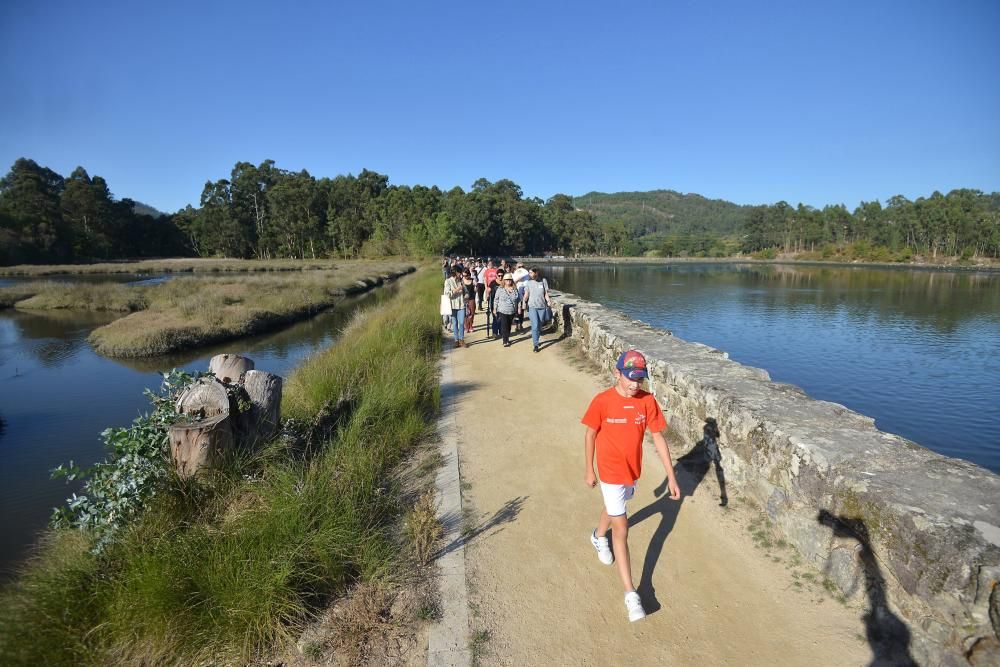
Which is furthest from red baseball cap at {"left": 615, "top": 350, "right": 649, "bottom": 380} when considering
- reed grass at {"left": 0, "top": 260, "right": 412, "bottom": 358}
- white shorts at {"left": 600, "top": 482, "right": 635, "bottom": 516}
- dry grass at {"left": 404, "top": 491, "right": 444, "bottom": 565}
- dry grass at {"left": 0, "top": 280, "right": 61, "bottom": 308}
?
dry grass at {"left": 0, "top": 280, "right": 61, "bottom": 308}

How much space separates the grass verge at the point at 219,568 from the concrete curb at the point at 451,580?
1.05 feet

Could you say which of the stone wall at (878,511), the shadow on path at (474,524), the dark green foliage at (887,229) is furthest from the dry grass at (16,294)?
the dark green foliage at (887,229)

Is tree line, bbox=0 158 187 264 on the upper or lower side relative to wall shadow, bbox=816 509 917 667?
upper

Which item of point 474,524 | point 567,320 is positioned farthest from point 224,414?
point 567,320

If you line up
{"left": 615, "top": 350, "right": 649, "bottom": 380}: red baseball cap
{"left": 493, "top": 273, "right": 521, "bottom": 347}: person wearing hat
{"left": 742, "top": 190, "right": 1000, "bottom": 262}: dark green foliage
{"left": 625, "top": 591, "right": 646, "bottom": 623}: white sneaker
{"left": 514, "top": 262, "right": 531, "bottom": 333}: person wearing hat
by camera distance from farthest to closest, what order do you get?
1. {"left": 742, "top": 190, "right": 1000, "bottom": 262}: dark green foliage
2. {"left": 514, "top": 262, "right": 531, "bottom": 333}: person wearing hat
3. {"left": 493, "top": 273, "right": 521, "bottom": 347}: person wearing hat
4. {"left": 615, "top": 350, "right": 649, "bottom": 380}: red baseball cap
5. {"left": 625, "top": 591, "right": 646, "bottom": 623}: white sneaker

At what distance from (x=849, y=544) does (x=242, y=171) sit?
86.1 metres

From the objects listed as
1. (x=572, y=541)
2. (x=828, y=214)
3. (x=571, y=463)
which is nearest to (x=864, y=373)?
(x=571, y=463)

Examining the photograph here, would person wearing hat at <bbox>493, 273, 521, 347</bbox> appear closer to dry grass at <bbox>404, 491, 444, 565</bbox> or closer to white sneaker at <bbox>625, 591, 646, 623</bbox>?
dry grass at <bbox>404, 491, 444, 565</bbox>

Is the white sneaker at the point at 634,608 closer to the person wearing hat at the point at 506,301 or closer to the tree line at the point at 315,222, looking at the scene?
the person wearing hat at the point at 506,301

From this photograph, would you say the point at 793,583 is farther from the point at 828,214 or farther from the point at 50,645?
the point at 828,214

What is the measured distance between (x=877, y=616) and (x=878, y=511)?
1.88ft

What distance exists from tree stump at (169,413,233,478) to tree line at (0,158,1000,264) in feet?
186

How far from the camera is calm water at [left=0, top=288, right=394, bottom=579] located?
20.5ft

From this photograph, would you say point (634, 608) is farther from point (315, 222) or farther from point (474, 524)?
point (315, 222)
